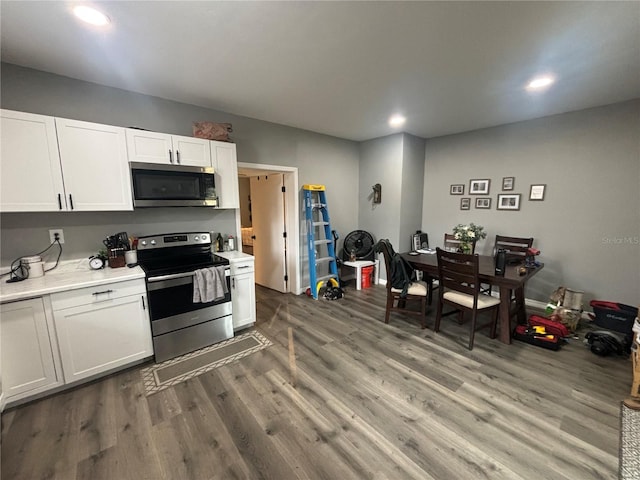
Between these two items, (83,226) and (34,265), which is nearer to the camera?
(34,265)

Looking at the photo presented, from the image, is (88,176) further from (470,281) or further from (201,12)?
(470,281)

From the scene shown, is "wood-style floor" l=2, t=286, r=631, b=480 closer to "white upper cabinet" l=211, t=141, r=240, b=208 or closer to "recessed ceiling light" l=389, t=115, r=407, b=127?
"white upper cabinet" l=211, t=141, r=240, b=208

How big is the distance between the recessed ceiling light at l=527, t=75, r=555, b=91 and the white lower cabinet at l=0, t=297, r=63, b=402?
14.9 ft

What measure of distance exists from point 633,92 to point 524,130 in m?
1.04

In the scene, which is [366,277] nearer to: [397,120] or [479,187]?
[479,187]

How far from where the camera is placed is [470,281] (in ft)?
8.68

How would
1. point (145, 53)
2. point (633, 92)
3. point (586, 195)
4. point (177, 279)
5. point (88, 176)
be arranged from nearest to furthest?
point (145, 53), point (88, 176), point (177, 279), point (633, 92), point (586, 195)

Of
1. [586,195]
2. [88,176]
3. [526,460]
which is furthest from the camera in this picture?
[586,195]

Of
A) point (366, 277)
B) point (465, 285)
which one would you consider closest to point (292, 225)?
point (366, 277)

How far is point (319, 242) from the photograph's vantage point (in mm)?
4324

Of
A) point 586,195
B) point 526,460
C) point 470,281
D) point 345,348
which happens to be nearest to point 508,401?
point 526,460

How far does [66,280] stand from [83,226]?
0.64 meters

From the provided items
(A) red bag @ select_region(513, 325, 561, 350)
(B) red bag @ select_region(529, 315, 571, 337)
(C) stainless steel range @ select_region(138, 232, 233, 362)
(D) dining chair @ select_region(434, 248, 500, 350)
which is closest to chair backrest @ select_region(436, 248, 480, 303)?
(D) dining chair @ select_region(434, 248, 500, 350)

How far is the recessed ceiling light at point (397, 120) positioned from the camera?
354cm
